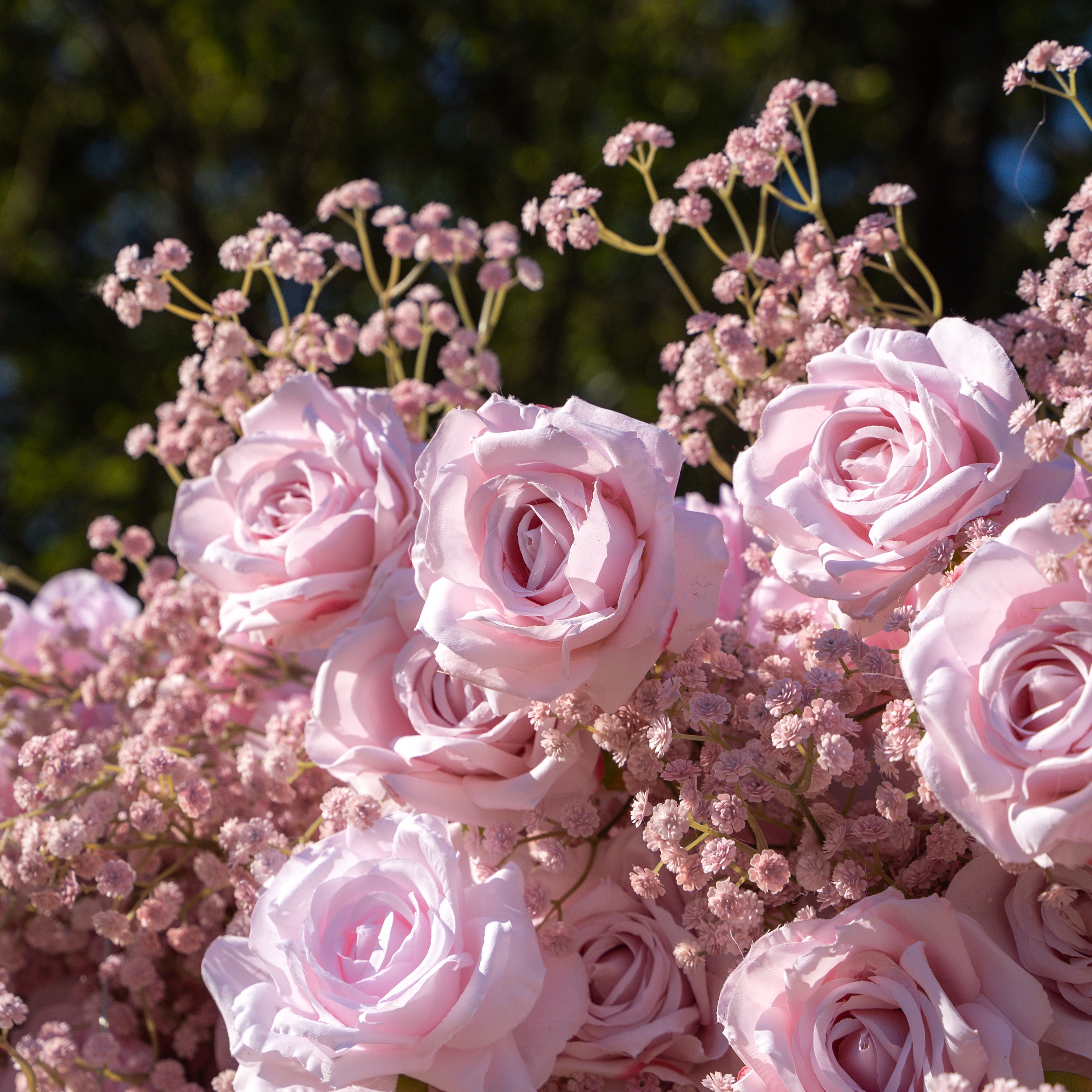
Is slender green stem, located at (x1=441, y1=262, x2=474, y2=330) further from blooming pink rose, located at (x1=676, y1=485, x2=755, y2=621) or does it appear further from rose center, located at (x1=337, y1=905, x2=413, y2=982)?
rose center, located at (x1=337, y1=905, x2=413, y2=982)

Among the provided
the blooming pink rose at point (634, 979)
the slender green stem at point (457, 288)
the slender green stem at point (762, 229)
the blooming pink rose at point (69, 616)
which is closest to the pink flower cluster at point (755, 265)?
the slender green stem at point (762, 229)

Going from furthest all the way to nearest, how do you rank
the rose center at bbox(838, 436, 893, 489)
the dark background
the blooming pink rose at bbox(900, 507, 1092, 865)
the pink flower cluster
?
the dark background < the pink flower cluster < the rose center at bbox(838, 436, 893, 489) < the blooming pink rose at bbox(900, 507, 1092, 865)

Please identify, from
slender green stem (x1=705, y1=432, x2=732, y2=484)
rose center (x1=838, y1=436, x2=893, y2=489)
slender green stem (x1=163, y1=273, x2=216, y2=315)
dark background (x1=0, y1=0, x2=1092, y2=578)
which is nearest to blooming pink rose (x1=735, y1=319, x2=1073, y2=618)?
rose center (x1=838, y1=436, x2=893, y2=489)

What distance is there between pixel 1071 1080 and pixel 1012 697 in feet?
0.51

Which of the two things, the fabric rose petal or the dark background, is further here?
the dark background

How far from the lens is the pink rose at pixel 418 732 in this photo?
1.49ft

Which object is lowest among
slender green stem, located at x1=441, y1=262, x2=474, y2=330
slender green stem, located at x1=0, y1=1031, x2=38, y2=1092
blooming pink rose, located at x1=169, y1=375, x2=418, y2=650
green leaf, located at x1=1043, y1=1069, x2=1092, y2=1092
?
slender green stem, located at x1=0, y1=1031, x2=38, y2=1092

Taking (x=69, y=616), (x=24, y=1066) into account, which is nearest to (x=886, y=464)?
(x=24, y=1066)

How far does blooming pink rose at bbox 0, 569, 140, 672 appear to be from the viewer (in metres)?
0.77

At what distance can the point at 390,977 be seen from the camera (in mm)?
Answer: 440

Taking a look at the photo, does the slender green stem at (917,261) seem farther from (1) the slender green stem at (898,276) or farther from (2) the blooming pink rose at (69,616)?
(2) the blooming pink rose at (69,616)

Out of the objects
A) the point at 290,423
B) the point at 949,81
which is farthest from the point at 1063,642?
the point at 949,81

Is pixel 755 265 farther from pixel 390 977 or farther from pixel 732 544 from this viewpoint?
pixel 390 977

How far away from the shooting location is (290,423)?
0.60 metres
